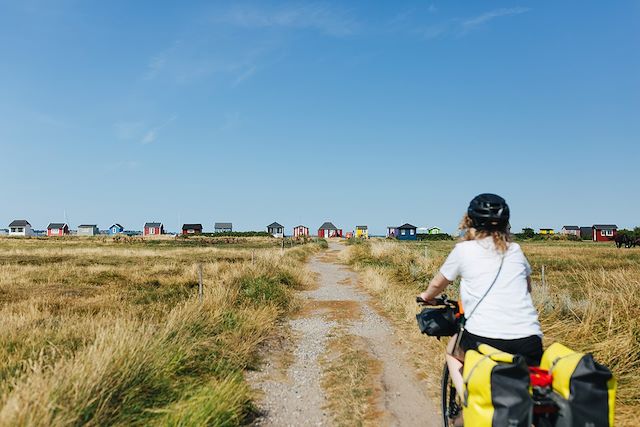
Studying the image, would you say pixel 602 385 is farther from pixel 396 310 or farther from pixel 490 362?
pixel 396 310

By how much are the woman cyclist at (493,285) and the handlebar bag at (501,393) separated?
1.59 feet

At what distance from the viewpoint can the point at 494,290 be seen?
3.12 m

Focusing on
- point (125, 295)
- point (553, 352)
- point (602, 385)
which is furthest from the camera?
point (125, 295)

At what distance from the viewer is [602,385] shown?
251 cm

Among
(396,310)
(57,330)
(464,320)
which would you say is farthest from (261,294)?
(464,320)

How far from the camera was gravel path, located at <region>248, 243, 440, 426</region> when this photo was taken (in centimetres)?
494

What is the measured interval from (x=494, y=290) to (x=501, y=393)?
81cm

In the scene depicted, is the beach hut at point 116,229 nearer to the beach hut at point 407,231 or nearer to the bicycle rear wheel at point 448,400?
the beach hut at point 407,231

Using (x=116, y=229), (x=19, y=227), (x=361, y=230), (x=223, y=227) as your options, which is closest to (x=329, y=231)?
(x=361, y=230)

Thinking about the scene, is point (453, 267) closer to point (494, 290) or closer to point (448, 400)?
point (494, 290)

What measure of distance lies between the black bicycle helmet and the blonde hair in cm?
3

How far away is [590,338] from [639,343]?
646mm

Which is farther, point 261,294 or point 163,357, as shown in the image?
point 261,294

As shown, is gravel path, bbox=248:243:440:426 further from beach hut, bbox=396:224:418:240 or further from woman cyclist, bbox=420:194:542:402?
beach hut, bbox=396:224:418:240
